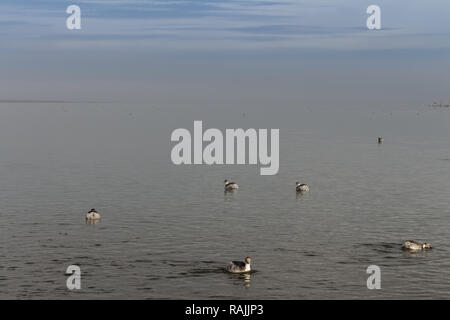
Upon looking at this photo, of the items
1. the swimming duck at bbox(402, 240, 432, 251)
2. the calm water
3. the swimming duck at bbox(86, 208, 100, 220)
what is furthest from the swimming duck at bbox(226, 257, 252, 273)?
the swimming duck at bbox(86, 208, 100, 220)

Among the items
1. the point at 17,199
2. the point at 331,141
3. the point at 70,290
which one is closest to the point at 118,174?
the point at 17,199

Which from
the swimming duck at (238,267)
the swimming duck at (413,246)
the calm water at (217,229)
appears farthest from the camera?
the swimming duck at (413,246)

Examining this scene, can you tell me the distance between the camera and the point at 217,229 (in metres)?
52.0

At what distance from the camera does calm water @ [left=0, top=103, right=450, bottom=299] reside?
127ft

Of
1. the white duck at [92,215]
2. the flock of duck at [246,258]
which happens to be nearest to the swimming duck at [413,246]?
the flock of duck at [246,258]

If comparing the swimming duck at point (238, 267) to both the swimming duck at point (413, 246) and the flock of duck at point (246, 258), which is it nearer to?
the flock of duck at point (246, 258)

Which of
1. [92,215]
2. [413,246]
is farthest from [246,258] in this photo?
[92,215]

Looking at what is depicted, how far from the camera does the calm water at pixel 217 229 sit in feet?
127

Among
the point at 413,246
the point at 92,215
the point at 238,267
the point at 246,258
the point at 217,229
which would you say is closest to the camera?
the point at 238,267

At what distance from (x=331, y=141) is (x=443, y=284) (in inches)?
3948

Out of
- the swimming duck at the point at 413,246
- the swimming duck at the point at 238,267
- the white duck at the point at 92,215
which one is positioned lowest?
the swimming duck at the point at 238,267

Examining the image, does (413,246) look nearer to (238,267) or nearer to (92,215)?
(238,267)

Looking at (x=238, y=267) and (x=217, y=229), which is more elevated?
(x=217, y=229)

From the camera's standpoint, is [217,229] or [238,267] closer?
[238,267]
